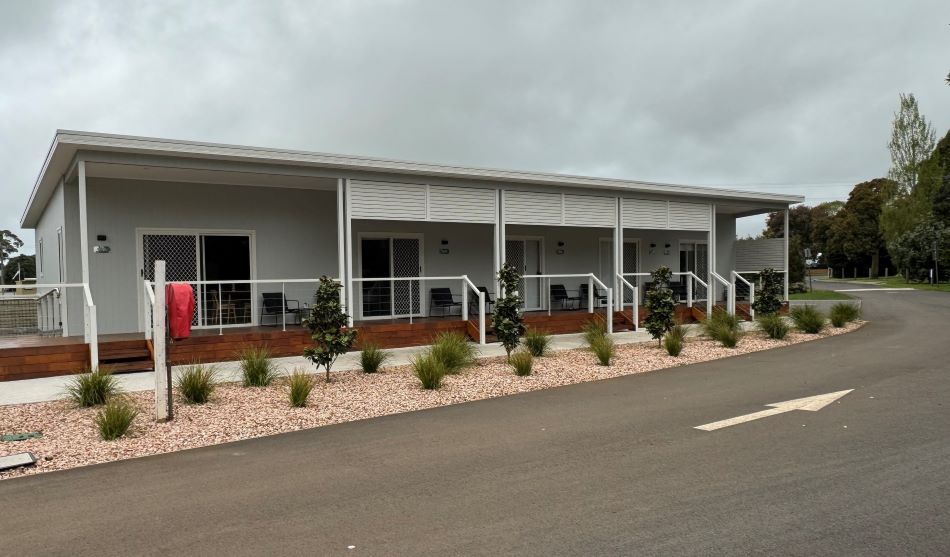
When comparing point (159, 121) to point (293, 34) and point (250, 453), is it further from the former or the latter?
point (250, 453)

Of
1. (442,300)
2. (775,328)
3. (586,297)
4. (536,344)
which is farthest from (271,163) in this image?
(775,328)

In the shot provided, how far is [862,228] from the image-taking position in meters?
53.2

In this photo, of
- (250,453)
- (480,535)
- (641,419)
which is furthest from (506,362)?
(480,535)

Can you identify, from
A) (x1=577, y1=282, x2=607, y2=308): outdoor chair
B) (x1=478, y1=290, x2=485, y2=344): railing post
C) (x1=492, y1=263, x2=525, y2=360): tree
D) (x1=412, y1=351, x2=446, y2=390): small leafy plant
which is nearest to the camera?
(x1=412, y1=351, x2=446, y2=390): small leafy plant

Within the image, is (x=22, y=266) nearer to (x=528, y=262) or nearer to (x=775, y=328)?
(x=528, y=262)

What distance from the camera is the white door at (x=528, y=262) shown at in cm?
1584

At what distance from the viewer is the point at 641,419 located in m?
6.29

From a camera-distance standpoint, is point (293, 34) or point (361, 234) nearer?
point (361, 234)

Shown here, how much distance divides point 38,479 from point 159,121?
23.3m

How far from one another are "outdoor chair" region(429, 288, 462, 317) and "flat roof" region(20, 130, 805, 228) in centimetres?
310

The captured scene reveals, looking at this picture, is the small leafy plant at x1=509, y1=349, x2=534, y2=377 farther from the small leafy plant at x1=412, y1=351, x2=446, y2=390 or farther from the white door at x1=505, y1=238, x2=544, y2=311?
the white door at x1=505, y1=238, x2=544, y2=311

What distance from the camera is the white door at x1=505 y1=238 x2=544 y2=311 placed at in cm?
1584

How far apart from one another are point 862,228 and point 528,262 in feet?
162

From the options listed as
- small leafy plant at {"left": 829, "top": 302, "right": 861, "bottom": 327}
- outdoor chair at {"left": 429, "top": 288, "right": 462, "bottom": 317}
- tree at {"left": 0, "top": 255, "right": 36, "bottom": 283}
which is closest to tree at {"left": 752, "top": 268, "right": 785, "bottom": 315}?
small leafy plant at {"left": 829, "top": 302, "right": 861, "bottom": 327}
